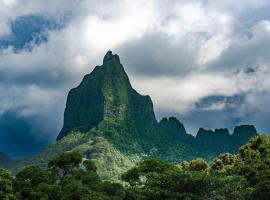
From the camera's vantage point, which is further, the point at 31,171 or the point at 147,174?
the point at 147,174

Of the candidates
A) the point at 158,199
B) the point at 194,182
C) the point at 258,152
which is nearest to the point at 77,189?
the point at 158,199

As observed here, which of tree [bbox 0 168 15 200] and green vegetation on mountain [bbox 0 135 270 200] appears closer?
tree [bbox 0 168 15 200]

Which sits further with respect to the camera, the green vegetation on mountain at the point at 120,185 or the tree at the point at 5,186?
the green vegetation on mountain at the point at 120,185

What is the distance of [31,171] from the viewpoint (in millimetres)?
56594

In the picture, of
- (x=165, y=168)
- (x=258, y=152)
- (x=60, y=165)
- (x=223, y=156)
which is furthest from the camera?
(x=223, y=156)

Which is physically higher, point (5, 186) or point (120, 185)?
point (120, 185)

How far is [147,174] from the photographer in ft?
214

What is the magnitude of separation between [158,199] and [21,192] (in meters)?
15.3

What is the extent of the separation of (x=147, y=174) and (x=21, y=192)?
1847 centimetres

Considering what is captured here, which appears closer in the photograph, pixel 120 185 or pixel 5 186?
pixel 5 186

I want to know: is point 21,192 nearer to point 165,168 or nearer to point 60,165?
point 60,165

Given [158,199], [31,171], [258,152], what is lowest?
[158,199]

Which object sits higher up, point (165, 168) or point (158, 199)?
point (165, 168)

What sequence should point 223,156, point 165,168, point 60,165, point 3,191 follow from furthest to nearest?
point 223,156 < point 165,168 < point 60,165 < point 3,191
